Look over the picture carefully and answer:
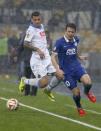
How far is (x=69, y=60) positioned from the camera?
42.9 ft

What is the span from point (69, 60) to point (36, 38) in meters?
2.72

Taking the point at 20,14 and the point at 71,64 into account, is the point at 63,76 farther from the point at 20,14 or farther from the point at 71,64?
the point at 20,14

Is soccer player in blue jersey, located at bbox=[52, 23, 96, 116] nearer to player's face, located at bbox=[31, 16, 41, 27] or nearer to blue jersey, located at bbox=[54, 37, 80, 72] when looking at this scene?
blue jersey, located at bbox=[54, 37, 80, 72]

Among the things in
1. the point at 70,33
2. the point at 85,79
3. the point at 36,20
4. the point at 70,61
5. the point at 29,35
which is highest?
the point at 36,20

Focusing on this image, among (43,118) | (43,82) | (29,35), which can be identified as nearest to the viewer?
(43,118)

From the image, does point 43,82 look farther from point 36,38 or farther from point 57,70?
point 57,70

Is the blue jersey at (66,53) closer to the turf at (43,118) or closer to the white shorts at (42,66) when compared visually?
the turf at (43,118)

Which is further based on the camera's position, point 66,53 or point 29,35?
point 29,35

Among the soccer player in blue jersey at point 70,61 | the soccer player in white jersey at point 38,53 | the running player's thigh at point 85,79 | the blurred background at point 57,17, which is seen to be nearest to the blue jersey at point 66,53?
the soccer player in blue jersey at point 70,61

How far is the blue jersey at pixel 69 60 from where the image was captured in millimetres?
12939

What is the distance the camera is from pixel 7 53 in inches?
1209

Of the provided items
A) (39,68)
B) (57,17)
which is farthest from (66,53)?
(57,17)

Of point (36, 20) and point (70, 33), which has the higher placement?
point (36, 20)

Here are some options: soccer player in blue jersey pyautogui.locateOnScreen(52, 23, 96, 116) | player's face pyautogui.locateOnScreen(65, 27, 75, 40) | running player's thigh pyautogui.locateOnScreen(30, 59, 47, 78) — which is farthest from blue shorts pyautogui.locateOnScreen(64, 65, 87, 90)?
running player's thigh pyautogui.locateOnScreen(30, 59, 47, 78)
